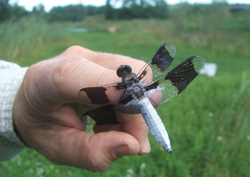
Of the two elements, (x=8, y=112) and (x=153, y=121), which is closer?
(x=153, y=121)

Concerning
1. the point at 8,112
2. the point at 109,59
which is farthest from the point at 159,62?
the point at 8,112

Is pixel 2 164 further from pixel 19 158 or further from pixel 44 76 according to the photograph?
pixel 44 76

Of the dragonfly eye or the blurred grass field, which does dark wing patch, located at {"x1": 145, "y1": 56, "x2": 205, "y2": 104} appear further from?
the blurred grass field

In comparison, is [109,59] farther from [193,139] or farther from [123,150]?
[193,139]

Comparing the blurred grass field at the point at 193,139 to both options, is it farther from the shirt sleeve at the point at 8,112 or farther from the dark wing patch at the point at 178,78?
the dark wing patch at the point at 178,78

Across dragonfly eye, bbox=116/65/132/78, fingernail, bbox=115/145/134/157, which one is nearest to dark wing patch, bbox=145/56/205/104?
dragonfly eye, bbox=116/65/132/78

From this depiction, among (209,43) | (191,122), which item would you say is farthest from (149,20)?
(191,122)
